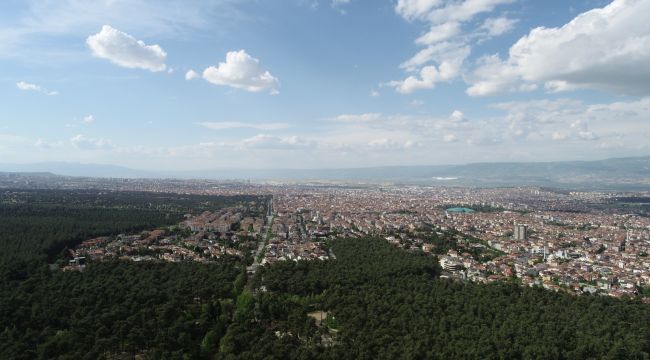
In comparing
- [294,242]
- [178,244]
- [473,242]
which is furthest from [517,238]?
[178,244]

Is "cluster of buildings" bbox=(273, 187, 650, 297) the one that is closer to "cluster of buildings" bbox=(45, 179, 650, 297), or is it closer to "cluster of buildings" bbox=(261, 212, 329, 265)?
"cluster of buildings" bbox=(45, 179, 650, 297)

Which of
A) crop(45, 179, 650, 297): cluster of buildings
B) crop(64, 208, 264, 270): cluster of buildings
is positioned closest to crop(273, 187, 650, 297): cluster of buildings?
crop(45, 179, 650, 297): cluster of buildings

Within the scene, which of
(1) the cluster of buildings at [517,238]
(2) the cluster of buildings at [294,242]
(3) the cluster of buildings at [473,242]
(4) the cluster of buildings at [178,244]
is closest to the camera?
(1) the cluster of buildings at [517,238]

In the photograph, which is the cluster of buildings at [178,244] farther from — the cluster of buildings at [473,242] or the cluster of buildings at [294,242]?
the cluster of buildings at [294,242]

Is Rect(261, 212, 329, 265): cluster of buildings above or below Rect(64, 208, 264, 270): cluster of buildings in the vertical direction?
below

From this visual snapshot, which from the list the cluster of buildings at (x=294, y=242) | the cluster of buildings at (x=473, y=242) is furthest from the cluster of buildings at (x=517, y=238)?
the cluster of buildings at (x=294, y=242)

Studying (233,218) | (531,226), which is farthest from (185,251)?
(531,226)

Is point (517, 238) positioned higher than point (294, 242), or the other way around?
point (294, 242)

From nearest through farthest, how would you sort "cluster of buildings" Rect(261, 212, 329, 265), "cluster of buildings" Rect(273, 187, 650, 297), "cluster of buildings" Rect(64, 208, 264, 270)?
1. "cluster of buildings" Rect(273, 187, 650, 297)
2. "cluster of buildings" Rect(64, 208, 264, 270)
3. "cluster of buildings" Rect(261, 212, 329, 265)

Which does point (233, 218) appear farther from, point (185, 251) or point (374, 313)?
point (374, 313)

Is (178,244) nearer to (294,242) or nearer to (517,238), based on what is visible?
(294,242)

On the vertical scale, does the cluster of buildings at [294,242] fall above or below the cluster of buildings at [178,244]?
below
